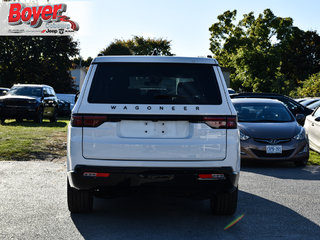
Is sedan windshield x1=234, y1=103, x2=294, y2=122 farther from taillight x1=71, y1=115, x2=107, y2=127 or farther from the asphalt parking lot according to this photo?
taillight x1=71, y1=115, x2=107, y2=127

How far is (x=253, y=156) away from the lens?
32.7 ft

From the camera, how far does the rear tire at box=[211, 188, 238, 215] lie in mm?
5535

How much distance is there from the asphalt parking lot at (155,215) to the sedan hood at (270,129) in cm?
210

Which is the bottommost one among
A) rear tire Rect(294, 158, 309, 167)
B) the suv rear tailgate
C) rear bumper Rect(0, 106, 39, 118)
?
rear bumper Rect(0, 106, 39, 118)

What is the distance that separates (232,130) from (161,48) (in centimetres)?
7330

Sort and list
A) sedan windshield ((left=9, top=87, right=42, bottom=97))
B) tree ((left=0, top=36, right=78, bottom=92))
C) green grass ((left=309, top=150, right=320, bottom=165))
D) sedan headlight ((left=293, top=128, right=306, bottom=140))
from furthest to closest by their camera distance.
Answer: tree ((left=0, top=36, right=78, bottom=92)) → sedan windshield ((left=9, top=87, right=42, bottom=97)) → green grass ((left=309, top=150, right=320, bottom=165)) → sedan headlight ((left=293, top=128, right=306, bottom=140))

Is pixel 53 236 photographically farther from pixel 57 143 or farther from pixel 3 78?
pixel 3 78

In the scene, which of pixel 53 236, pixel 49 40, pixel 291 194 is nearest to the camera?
pixel 53 236

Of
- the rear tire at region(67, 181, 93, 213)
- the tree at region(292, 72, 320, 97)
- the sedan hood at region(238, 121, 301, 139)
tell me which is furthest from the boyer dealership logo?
the rear tire at region(67, 181, 93, 213)

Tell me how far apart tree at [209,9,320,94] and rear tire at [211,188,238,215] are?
1880 inches

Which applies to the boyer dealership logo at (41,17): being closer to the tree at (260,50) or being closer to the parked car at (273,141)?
the tree at (260,50)

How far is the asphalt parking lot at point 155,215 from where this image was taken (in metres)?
4.84

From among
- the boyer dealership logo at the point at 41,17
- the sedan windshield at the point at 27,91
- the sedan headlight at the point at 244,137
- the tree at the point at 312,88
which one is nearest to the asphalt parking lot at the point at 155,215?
the sedan headlight at the point at 244,137

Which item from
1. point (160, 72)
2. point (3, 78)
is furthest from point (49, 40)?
point (160, 72)
